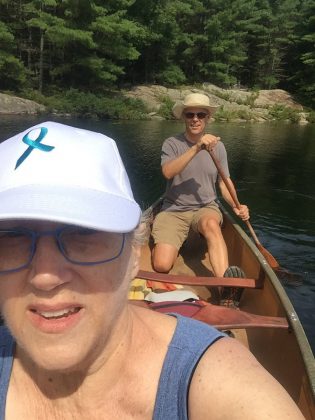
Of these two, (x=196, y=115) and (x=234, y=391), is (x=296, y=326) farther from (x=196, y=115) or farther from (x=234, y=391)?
(x=196, y=115)

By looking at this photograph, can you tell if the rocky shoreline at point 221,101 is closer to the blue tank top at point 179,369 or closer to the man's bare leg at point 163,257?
the man's bare leg at point 163,257

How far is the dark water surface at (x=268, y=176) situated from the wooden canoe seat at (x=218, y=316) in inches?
74.1

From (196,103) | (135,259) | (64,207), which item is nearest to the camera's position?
(64,207)

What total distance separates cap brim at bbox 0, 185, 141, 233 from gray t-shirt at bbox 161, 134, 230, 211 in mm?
3392

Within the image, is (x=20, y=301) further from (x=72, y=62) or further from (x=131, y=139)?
(x=72, y=62)

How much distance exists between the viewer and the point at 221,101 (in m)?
30.5

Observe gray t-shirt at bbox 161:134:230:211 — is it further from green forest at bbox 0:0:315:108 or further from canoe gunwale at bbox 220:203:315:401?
green forest at bbox 0:0:315:108

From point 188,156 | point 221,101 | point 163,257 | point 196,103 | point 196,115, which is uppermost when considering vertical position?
point 196,103

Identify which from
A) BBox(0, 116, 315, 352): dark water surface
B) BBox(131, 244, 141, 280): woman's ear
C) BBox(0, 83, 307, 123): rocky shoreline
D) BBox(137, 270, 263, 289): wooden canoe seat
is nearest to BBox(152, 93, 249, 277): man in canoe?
BBox(137, 270, 263, 289): wooden canoe seat

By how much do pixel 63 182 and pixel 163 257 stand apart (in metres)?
3.14

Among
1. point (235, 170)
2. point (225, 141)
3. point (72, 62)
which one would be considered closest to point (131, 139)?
point (225, 141)

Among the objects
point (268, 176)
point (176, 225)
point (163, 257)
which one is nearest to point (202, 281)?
point (163, 257)

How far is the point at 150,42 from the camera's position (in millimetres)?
31859

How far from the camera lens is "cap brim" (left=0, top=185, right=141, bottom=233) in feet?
2.89
